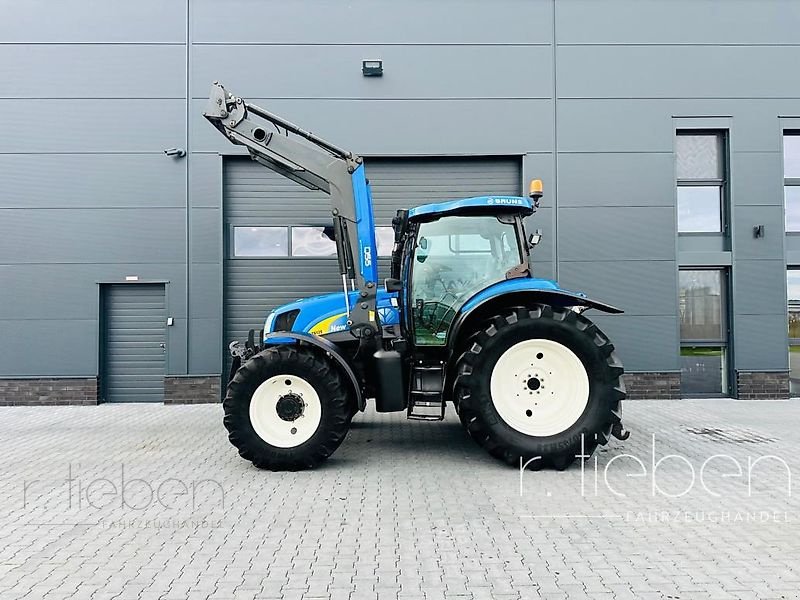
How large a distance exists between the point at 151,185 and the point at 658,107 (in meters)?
9.39

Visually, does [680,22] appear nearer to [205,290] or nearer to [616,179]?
[616,179]

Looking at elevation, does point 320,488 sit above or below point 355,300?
below

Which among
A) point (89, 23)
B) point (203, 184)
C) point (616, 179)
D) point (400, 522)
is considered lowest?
point (400, 522)

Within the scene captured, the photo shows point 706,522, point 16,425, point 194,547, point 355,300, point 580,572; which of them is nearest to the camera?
point 580,572

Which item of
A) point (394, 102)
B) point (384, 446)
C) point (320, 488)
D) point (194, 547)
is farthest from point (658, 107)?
point (194, 547)

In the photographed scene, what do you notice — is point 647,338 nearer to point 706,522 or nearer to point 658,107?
point 658,107

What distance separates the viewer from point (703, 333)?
33.7ft

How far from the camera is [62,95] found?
9.95 metres

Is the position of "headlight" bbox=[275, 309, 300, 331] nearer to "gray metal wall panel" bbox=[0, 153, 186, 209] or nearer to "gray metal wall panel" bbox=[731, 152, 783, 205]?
"gray metal wall panel" bbox=[0, 153, 186, 209]

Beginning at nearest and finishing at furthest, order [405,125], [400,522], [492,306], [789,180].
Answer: [400,522] < [492,306] < [405,125] < [789,180]

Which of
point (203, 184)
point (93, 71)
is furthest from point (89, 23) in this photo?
point (203, 184)

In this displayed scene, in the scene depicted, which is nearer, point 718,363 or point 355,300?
point 355,300

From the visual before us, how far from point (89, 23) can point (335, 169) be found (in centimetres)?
705

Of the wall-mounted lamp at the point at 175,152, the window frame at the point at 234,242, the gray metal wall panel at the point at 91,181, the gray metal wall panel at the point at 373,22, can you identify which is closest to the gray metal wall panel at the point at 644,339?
the gray metal wall panel at the point at 373,22
